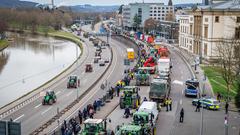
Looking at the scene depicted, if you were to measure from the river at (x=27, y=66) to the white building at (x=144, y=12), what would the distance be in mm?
66388

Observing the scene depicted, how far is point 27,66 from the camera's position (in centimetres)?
7288

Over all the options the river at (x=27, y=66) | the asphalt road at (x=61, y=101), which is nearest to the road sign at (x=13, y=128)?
the asphalt road at (x=61, y=101)

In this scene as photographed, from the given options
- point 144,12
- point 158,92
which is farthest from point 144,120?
point 144,12

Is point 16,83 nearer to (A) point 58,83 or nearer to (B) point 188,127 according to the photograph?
(A) point 58,83

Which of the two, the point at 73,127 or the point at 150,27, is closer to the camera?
the point at 73,127

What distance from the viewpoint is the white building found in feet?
568

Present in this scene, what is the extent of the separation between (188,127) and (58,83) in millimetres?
24425

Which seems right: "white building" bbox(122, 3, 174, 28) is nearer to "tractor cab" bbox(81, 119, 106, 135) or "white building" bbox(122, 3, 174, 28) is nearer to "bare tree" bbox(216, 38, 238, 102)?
"bare tree" bbox(216, 38, 238, 102)

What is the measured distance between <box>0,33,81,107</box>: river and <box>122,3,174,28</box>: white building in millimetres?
66388

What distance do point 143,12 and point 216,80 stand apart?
417 ft

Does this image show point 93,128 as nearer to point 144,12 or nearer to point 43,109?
point 43,109

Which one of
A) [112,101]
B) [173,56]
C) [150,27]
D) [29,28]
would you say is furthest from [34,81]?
[29,28]

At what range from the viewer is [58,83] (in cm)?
4875

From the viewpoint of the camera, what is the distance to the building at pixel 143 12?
173 meters
